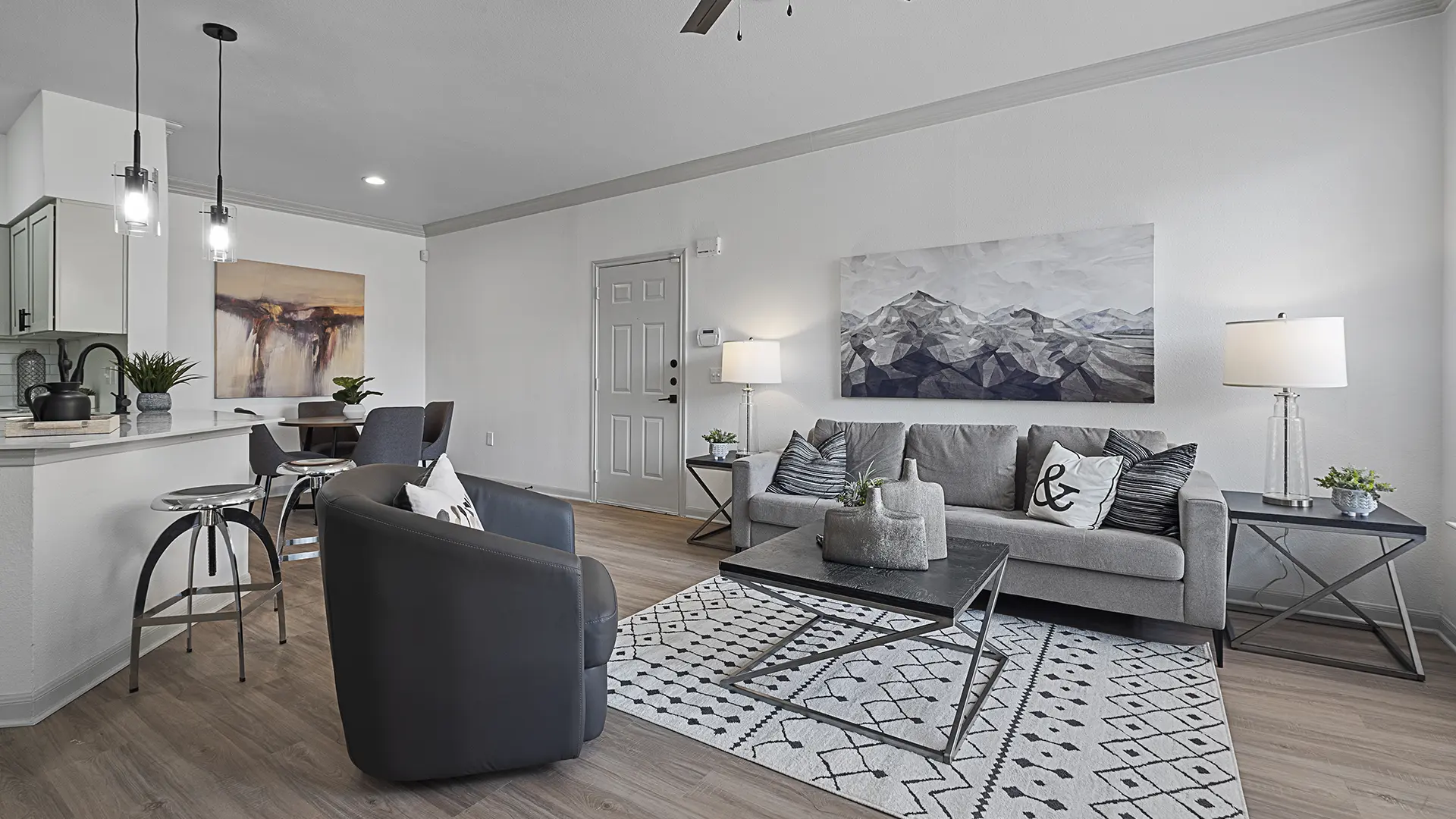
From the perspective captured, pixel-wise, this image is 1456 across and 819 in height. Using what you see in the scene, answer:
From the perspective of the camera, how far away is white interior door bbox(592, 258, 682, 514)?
18.1 ft

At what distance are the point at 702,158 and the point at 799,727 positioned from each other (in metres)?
4.10

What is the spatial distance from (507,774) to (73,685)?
1.65 m

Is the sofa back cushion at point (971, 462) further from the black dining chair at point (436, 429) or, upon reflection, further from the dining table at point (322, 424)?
the dining table at point (322, 424)

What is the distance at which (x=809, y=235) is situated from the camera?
4.73 m

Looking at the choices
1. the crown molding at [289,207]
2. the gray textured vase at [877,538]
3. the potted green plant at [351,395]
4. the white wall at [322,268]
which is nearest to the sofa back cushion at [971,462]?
the gray textured vase at [877,538]

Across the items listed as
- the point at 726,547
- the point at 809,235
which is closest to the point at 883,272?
the point at 809,235

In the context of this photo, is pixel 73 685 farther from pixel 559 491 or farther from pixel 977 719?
pixel 559 491

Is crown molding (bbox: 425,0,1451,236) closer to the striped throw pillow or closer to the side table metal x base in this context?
the striped throw pillow

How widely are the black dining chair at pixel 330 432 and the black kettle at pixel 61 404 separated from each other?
292cm

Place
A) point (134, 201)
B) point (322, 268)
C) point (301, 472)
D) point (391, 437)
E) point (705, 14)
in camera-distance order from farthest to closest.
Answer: point (322, 268)
point (391, 437)
point (301, 472)
point (134, 201)
point (705, 14)

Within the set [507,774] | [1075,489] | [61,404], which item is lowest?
[507,774]

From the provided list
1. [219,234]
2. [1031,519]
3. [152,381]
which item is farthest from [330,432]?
[1031,519]

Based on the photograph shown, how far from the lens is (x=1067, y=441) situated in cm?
358

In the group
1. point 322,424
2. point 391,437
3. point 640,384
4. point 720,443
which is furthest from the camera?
point 640,384
